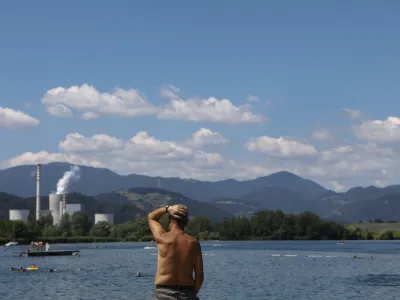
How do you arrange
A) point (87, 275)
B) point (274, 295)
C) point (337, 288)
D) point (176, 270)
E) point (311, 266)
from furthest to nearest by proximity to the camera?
point (311, 266)
point (87, 275)
point (337, 288)
point (274, 295)
point (176, 270)

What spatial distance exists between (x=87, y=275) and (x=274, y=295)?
42457 millimetres

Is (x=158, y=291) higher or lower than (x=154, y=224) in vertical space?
lower

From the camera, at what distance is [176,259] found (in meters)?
13.5

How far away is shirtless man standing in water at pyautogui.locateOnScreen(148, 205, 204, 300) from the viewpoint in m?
13.5

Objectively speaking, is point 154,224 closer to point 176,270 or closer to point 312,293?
point 176,270

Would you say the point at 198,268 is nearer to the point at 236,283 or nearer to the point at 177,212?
the point at 177,212

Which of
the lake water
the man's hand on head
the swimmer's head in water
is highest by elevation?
the man's hand on head

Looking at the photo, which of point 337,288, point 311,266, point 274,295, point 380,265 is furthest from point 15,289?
point 380,265

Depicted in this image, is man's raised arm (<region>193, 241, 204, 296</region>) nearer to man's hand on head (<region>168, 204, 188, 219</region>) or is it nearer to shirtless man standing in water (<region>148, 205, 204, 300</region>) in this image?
shirtless man standing in water (<region>148, 205, 204, 300</region>)

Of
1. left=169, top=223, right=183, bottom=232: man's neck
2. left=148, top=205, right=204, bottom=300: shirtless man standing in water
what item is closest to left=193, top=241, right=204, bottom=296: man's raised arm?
left=148, top=205, right=204, bottom=300: shirtless man standing in water

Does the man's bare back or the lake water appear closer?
the man's bare back

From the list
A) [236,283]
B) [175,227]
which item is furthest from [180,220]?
[236,283]

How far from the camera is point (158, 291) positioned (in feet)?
44.9

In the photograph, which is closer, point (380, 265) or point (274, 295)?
point (274, 295)
